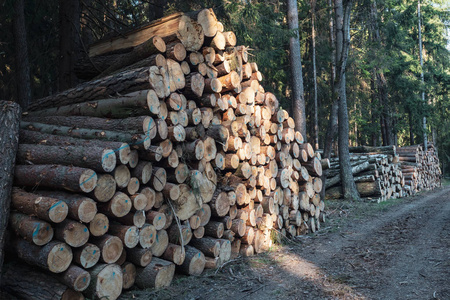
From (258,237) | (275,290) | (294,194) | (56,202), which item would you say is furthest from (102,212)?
(294,194)

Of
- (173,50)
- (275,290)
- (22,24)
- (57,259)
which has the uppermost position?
(22,24)

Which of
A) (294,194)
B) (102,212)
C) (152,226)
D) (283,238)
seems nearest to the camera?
(102,212)

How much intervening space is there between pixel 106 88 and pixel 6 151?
148 cm

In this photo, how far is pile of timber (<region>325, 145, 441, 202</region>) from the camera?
11.5 meters

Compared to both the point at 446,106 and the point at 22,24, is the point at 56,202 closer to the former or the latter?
the point at 22,24

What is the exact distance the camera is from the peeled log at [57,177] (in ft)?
10.7

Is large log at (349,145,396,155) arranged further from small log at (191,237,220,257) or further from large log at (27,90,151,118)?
large log at (27,90,151,118)

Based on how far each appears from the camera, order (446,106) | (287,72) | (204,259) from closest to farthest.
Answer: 1. (204,259)
2. (287,72)
3. (446,106)

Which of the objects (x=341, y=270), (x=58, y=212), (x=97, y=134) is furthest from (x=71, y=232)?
(x=341, y=270)

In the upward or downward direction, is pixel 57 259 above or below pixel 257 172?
below

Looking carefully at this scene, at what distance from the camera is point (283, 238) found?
6203mm

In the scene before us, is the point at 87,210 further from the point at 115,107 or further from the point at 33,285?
the point at 115,107

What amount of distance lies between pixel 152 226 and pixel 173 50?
2.36 meters

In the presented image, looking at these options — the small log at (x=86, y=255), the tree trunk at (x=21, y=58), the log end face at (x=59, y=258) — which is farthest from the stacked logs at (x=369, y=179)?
the log end face at (x=59, y=258)
